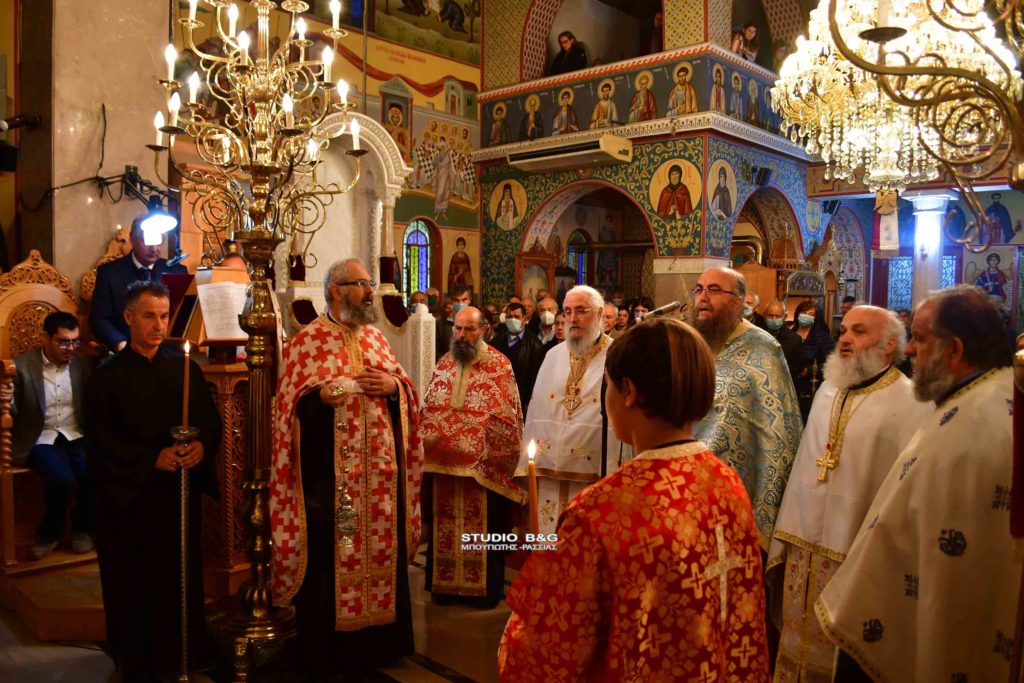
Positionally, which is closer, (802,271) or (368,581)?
(368,581)

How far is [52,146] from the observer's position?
5.43 m

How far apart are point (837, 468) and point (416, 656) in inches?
83.2

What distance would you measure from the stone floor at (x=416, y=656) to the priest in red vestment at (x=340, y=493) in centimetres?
14

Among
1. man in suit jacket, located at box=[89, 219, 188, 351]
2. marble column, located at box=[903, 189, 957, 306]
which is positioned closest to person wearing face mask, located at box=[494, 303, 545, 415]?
man in suit jacket, located at box=[89, 219, 188, 351]

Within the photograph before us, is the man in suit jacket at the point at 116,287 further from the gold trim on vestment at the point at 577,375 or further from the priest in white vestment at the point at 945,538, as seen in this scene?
the priest in white vestment at the point at 945,538

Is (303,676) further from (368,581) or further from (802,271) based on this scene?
(802,271)

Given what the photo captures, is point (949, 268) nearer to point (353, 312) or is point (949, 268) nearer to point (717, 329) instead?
point (717, 329)

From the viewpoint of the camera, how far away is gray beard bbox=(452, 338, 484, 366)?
443cm

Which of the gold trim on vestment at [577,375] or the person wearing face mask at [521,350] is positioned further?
the person wearing face mask at [521,350]

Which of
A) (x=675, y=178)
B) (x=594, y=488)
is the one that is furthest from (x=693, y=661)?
(x=675, y=178)

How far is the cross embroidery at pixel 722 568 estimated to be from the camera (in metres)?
1.46

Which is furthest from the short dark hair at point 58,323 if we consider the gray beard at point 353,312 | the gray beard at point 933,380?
the gray beard at point 933,380

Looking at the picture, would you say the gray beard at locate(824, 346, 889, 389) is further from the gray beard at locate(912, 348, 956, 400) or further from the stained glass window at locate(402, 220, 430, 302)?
the stained glass window at locate(402, 220, 430, 302)

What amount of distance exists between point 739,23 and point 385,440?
13291 millimetres
